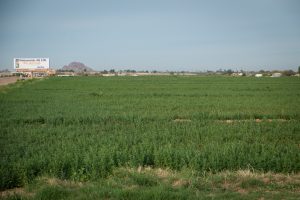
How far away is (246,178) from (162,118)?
1029 centimetres

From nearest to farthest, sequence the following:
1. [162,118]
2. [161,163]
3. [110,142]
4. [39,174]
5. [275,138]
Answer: [39,174]
[161,163]
[110,142]
[275,138]
[162,118]

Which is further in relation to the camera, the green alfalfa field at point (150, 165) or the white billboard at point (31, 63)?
the white billboard at point (31, 63)

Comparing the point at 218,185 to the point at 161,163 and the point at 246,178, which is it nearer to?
the point at 246,178

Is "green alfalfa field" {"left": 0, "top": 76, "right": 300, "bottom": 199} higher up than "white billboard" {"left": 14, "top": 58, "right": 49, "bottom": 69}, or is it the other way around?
"white billboard" {"left": 14, "top": 58, "right": 49, "bottom": 69}

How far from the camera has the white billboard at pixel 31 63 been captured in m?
102

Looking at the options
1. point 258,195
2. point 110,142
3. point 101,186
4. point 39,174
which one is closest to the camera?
point 258,195

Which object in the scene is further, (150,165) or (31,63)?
(31,63)

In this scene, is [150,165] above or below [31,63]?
below

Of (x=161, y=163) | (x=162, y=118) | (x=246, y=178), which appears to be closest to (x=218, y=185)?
(x=246, y=178)

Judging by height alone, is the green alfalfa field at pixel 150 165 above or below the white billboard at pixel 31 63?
below

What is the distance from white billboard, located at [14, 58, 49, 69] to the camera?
101562 millimetres

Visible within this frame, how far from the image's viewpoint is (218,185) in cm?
740

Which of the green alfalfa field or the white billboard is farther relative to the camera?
the white billboard

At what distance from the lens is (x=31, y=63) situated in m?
103
